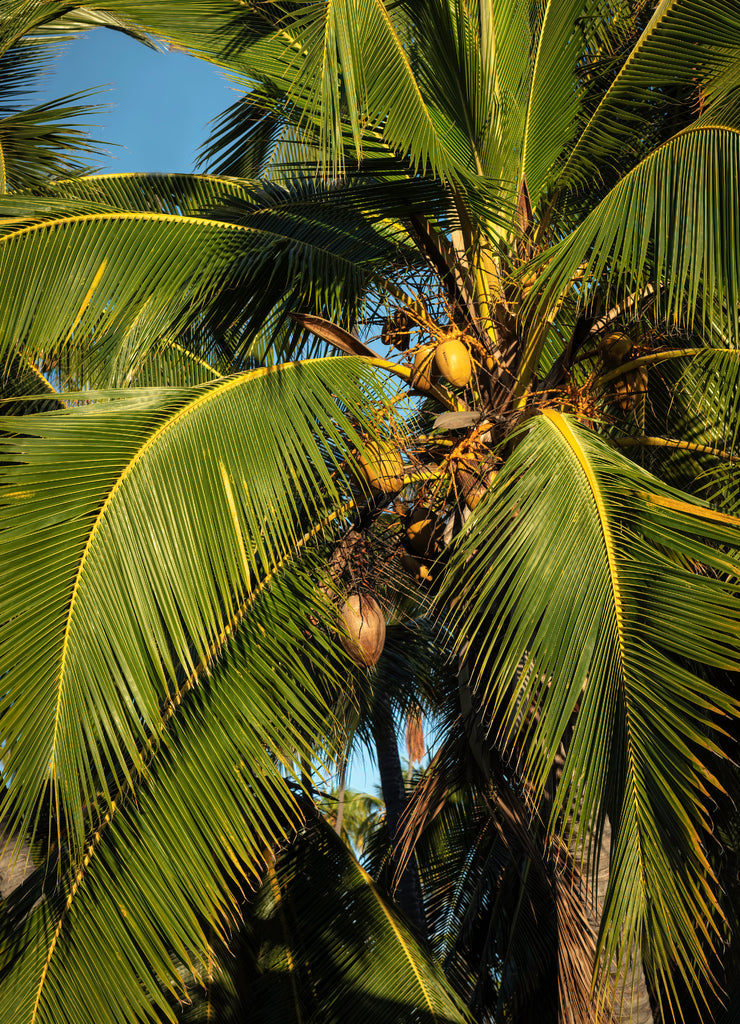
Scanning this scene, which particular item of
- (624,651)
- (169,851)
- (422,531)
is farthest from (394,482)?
(169,851)

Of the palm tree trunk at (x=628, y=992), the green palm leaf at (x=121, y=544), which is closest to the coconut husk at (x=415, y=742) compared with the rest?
the palm tree trunk at (x=628, y=992)

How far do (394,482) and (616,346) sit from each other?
1.18 metres

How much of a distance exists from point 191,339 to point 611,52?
289cm

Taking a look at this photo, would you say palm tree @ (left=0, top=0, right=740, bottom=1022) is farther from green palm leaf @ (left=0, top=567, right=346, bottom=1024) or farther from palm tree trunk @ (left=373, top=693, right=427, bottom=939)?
palm tree trunk @ (left=373, top=693, right=427, bottom=939)

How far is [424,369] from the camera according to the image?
145 inches

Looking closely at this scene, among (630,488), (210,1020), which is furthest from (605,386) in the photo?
(210,1020)

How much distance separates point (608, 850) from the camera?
378cm

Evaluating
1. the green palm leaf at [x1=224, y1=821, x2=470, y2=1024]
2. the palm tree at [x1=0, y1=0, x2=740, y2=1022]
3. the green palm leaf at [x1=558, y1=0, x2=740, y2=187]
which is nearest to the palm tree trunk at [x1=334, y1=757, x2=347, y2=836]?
the green palm leaf at [x1=224, y1=821, x2=470, y2=1024]

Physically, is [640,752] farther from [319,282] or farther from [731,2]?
[731,2]

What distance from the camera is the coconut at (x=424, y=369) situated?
3686mm

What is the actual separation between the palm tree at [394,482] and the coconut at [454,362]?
16 millimetres

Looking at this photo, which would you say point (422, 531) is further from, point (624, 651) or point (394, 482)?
point (624, 651)

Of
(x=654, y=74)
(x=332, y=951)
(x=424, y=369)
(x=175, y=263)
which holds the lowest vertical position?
(x=332, y=951)

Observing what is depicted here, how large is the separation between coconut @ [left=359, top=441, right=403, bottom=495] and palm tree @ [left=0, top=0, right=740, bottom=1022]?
1 cm
